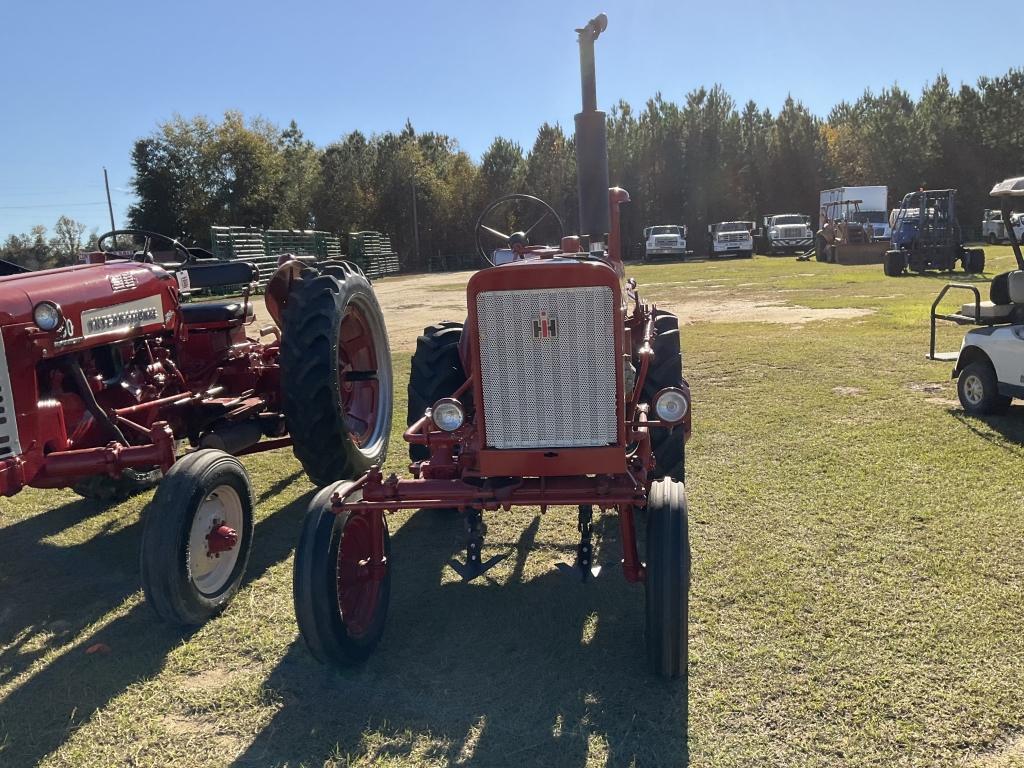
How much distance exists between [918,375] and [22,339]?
7.13m

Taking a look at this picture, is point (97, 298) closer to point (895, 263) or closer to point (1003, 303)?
point (1003, 303)

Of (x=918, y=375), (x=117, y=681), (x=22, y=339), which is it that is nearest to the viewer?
(x=117, y=681)

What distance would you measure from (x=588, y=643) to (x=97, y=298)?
289 centimetres

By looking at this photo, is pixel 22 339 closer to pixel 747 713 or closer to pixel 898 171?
pixel 747 713

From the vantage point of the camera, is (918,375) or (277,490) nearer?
(277,490)

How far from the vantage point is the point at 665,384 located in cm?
453

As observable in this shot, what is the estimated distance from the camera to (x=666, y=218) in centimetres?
4206

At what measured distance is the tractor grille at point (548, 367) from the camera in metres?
3.05

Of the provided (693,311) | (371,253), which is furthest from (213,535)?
(371,253)

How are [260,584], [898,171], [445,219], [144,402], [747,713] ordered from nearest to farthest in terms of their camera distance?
[747,713], [260,584], [144,402], [898,171], [445,219]

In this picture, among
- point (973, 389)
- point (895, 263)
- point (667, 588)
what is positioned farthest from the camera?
point (895, 263)

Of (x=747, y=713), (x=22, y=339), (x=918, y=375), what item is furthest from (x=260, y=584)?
(x=918, y=375)

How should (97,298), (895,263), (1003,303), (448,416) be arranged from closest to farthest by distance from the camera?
1. (448,416)
2. (97,298)
3. (1003,303)
4. (895,263)

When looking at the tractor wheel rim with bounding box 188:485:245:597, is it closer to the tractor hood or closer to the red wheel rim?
the tractor hood
